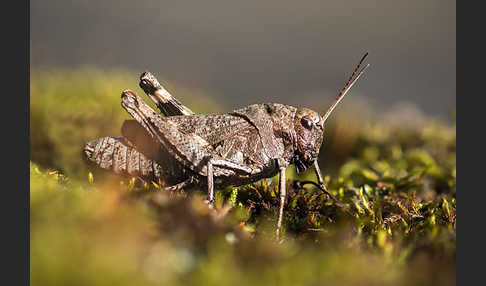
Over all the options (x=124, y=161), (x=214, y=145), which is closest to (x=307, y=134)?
(x=214, y=145)

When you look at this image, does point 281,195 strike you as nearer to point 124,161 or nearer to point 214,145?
point 214,145

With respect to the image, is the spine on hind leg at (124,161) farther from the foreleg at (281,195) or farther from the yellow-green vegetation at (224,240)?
the foreleg at (281,195)

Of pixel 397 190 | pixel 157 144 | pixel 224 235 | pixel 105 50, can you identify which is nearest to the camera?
pixel 224 235

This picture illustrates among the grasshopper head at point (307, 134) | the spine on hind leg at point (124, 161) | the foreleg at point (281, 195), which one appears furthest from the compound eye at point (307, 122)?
the spine on hind leg at point (124, 161)

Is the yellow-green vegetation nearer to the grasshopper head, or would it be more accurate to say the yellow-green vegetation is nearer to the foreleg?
the foreleg

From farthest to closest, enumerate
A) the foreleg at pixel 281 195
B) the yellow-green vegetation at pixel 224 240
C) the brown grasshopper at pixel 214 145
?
the brown grasshopper at pixel 214 145, the foreleg at pixel 281 195, the yellow-green vegetation at pixel 224 240

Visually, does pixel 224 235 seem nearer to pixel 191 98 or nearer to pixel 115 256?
pixel 115 256

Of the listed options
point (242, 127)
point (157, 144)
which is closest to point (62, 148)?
point (157, 144)
